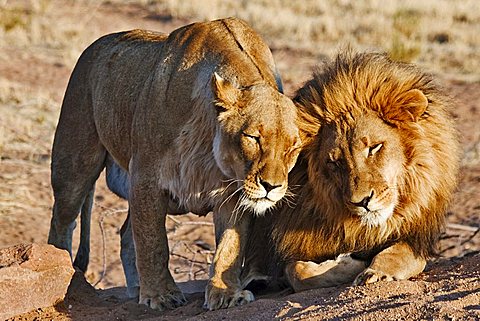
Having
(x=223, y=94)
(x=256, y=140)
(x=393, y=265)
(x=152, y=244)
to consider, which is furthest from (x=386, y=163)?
(x=152, y=244)

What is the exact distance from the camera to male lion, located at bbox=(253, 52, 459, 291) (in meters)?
4.52

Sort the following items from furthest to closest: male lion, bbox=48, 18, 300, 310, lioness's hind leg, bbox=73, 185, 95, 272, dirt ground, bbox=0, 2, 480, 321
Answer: lioness's hind leg, bbox=73, 185, 95, 272 < male lion, bbox=48, 18, 300, 310 < dirt ground, bbox=0, 2, 480, 321

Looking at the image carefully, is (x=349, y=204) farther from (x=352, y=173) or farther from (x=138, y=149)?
(x=138, y=149)

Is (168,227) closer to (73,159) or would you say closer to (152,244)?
(73,159)

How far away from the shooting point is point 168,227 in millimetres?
8500

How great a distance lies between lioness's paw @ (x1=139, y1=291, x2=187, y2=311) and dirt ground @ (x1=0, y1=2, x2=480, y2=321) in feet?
0.18

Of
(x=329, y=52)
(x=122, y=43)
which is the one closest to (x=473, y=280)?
(x=122, y=43)

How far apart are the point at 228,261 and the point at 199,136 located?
0.59 m

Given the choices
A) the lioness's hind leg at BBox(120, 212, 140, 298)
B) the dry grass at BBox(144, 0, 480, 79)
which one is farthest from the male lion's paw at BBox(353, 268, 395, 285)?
the dry grass at BBox(144, 0, 480, 79)

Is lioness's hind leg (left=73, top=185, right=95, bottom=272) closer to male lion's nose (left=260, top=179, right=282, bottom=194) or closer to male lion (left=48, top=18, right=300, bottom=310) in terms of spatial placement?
male lion (left=48, top=18, right=300, bottom=310)

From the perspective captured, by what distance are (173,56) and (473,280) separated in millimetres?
1940

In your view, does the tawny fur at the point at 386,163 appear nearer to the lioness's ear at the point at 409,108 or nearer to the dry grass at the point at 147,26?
the lioness's ear at the point at 409,108

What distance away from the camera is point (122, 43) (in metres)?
6.11

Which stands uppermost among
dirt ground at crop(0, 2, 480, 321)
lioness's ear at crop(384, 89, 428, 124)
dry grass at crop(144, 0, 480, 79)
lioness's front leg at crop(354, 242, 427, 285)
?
lioness's ear at crop(384, 89, 428, 124)
